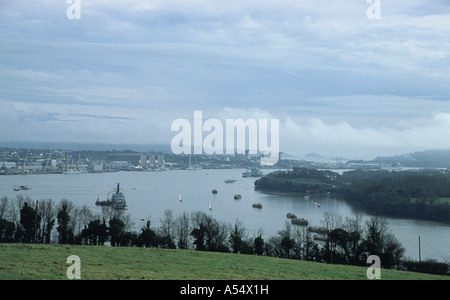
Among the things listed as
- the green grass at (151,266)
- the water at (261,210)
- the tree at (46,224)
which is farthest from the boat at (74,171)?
the green grass at (151,266)

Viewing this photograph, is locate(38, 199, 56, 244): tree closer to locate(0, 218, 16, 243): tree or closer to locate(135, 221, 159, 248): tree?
locate(0, 218, 16, 243): tree

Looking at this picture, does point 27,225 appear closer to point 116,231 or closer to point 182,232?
point 116,231

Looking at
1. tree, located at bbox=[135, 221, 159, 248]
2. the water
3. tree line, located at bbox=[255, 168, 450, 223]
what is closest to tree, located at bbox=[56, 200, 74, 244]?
tree, located at bbox=[135, 221, 159, 248]

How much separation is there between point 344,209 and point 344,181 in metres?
9.51

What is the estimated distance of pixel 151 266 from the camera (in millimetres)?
3977

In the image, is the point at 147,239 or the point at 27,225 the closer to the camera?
the point at 147,239

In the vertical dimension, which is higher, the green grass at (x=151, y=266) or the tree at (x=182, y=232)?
the green grass at (x=151, y=266)

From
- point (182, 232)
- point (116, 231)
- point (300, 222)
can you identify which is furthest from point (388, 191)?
point (116, 231)

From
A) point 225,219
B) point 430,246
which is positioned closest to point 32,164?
point 225,219

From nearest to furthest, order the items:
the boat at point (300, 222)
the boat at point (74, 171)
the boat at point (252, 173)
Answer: the boat at point (300, 222)
the boat at point (74, 171)
the boat at point (252, 173)

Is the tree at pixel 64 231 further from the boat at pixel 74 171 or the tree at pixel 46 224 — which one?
the boat at pixel 74 171

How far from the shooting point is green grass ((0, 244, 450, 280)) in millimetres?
3324

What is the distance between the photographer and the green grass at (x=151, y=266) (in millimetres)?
3324

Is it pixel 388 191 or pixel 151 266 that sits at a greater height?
pixel 151 266
